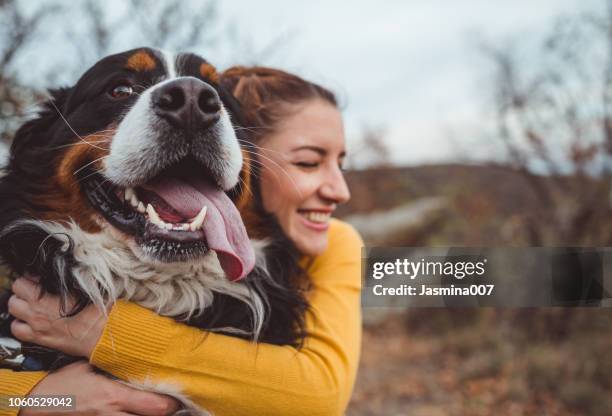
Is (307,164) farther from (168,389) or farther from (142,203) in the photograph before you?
(168,389)

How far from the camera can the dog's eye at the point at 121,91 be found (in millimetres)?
1787

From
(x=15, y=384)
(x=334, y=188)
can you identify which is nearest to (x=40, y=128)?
(x=15, y=384)

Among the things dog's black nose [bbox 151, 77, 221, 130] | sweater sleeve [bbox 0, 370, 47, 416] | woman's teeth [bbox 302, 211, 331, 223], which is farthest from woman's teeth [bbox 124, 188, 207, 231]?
woman's teeth [bbox 302, 211, 331, 223]

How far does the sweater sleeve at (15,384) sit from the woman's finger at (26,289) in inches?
8.6

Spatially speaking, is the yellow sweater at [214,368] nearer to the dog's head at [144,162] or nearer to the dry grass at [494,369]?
the dog's head at [144,162]

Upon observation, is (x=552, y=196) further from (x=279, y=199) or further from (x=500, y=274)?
(x=279, y=199)

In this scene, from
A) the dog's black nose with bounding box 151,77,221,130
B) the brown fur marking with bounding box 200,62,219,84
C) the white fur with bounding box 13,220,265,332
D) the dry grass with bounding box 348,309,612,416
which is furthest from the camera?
the dry grass with bounding box 348,309,612,416

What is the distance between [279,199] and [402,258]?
106 centimetres

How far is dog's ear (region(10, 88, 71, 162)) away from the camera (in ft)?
6.31

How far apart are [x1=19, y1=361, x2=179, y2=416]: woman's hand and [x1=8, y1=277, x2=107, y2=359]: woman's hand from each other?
0.24 ft

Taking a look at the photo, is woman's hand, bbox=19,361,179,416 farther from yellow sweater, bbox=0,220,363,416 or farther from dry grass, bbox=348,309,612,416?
dry grass, bbox=348,309,612,416

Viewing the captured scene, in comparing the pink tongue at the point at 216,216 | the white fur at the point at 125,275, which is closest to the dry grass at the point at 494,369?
the white fur at the point at 125,275

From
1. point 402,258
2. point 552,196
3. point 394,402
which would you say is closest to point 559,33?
point 552,196

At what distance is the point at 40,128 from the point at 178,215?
2.24 ft
